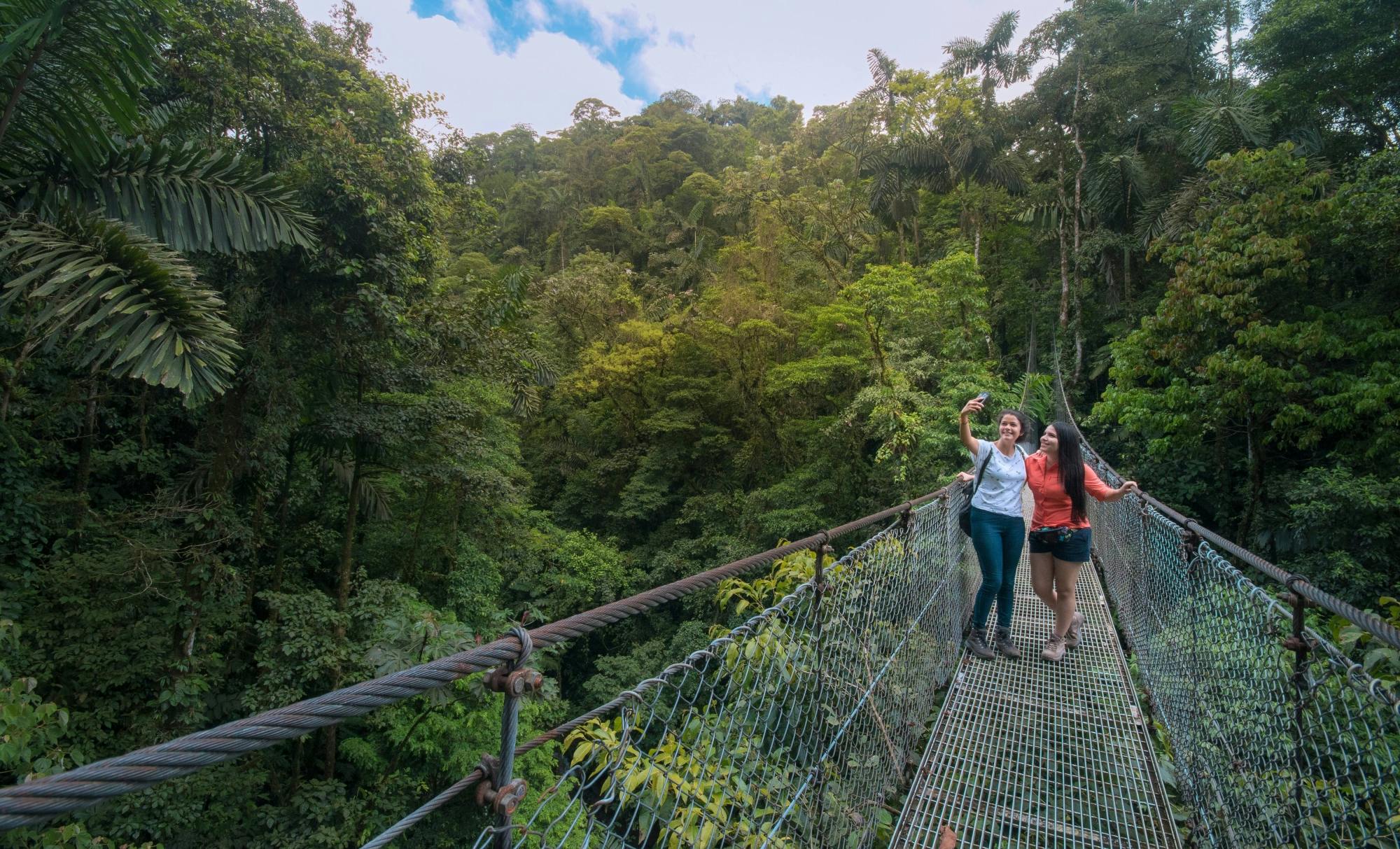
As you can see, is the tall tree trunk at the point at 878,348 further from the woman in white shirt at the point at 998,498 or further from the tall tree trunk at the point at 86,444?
the tall tree trunk at the point at 86,444

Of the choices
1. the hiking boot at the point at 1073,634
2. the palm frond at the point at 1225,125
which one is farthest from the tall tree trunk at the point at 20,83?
the palm frond at the point at 1225,125

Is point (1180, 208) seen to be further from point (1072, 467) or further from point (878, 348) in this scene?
point (1072, 467)

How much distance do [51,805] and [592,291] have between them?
13124 millimetres

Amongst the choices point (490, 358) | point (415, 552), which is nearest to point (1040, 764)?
point (490, 358)

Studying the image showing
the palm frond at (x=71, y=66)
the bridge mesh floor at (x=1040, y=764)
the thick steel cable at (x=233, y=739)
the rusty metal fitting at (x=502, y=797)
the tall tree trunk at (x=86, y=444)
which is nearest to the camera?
the thick steel cable at (x=233, y=739)

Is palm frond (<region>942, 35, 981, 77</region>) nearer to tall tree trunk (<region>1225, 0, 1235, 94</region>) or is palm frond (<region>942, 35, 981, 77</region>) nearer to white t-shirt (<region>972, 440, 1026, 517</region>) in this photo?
tall tree trunk (<region>1225, 0, 1235, 94</region>)

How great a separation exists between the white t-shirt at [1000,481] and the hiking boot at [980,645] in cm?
68

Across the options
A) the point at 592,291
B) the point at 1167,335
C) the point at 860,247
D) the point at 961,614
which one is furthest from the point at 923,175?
the point at 961,614

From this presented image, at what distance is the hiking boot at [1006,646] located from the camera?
2928 mm

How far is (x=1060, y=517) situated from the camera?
2670mm

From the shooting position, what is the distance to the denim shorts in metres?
2.65

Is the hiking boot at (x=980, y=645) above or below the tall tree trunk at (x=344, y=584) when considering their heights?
above

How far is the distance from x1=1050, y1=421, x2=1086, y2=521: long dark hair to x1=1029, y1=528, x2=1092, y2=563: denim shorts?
0.08 m

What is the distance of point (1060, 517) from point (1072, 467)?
0.74 feet
